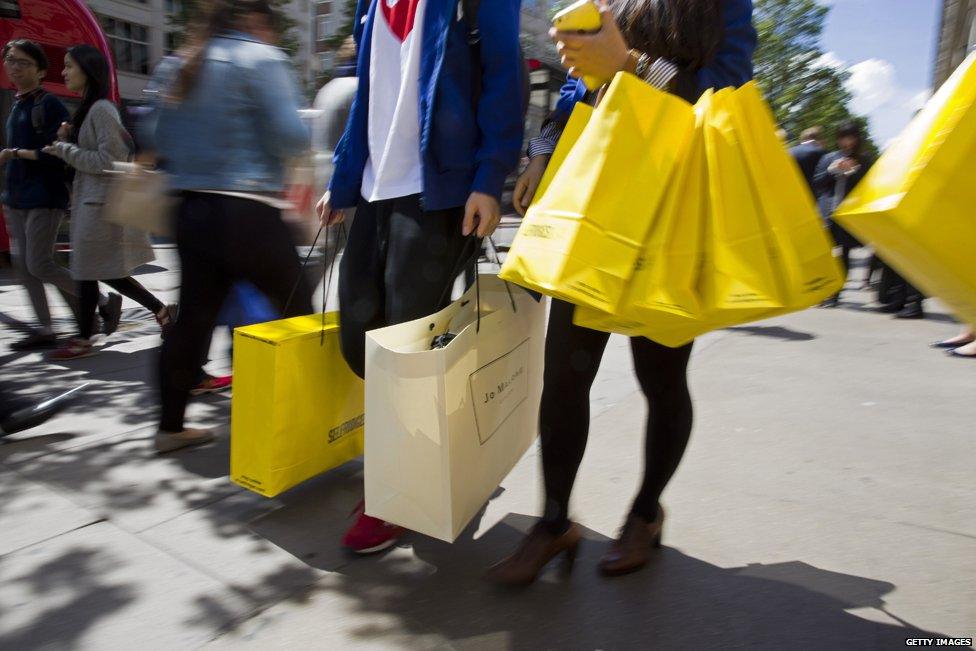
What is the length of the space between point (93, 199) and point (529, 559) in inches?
158

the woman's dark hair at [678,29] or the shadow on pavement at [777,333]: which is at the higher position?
the woman's dark hair at [678,29]

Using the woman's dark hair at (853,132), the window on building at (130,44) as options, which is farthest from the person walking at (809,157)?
the window on building at (130,44)

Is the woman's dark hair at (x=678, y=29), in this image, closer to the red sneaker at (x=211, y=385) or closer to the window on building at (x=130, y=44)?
the red sneaker at (x=211, y=385)

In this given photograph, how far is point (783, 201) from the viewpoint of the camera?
1.64 meters

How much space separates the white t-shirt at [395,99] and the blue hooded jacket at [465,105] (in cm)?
6

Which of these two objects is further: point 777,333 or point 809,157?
point 809,157

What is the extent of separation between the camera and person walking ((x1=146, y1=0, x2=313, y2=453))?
2803 millimetres

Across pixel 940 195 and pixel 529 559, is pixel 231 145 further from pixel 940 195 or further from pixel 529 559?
pixel 940 195

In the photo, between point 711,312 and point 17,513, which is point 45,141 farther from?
point 711,312

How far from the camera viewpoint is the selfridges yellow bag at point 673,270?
5.16ft

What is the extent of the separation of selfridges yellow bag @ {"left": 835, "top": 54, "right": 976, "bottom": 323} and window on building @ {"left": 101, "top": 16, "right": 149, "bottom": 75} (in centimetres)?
4108

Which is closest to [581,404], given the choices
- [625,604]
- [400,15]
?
[625,604]

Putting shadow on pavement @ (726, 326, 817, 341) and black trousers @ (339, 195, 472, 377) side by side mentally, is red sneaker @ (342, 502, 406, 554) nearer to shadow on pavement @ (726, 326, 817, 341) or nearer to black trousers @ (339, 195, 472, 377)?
black trousers @ (339, 195, 472, 377)

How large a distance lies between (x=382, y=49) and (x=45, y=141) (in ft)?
12.0
